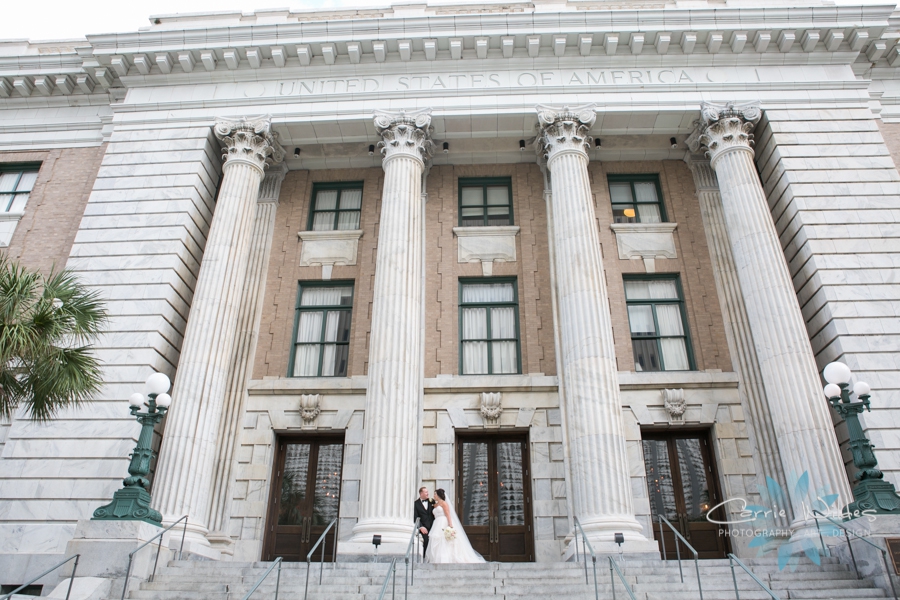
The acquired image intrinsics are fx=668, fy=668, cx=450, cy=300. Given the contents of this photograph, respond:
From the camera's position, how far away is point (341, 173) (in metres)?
21.7

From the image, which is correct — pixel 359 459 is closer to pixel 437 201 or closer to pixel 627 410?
pixel 627 410

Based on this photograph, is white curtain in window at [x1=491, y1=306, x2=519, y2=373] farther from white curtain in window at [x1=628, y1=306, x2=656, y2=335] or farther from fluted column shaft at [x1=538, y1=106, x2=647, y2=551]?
white curtain in window at [x1=628, y1=306, x2=656, y2=335]

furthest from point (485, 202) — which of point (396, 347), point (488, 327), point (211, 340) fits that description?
point (211, 340)

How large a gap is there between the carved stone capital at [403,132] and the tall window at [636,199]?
20.6 ft

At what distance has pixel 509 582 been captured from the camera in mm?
11055

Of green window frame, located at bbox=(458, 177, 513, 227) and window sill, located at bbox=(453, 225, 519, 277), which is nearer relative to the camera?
window sill, located at bbox=(453, 225, 519, 277)

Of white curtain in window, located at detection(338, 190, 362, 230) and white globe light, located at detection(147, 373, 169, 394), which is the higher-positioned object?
white curtain in window, located at detection(338, 190, 362, 230)

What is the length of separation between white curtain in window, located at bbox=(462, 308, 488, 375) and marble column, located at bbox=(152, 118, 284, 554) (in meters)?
6.23

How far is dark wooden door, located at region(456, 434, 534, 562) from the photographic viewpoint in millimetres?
16188

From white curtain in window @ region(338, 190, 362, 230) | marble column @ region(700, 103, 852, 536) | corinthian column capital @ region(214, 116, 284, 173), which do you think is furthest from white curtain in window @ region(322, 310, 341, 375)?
marble column @ region(700, 103, 852, 536)

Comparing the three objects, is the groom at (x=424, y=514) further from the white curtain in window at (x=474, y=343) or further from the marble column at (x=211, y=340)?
the white curtain in window at (x=474, y=343)

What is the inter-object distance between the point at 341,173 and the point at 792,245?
13477 mm

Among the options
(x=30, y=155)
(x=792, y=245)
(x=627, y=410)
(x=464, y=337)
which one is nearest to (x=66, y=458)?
(x=464, y=337)

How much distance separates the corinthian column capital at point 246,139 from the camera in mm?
19056
